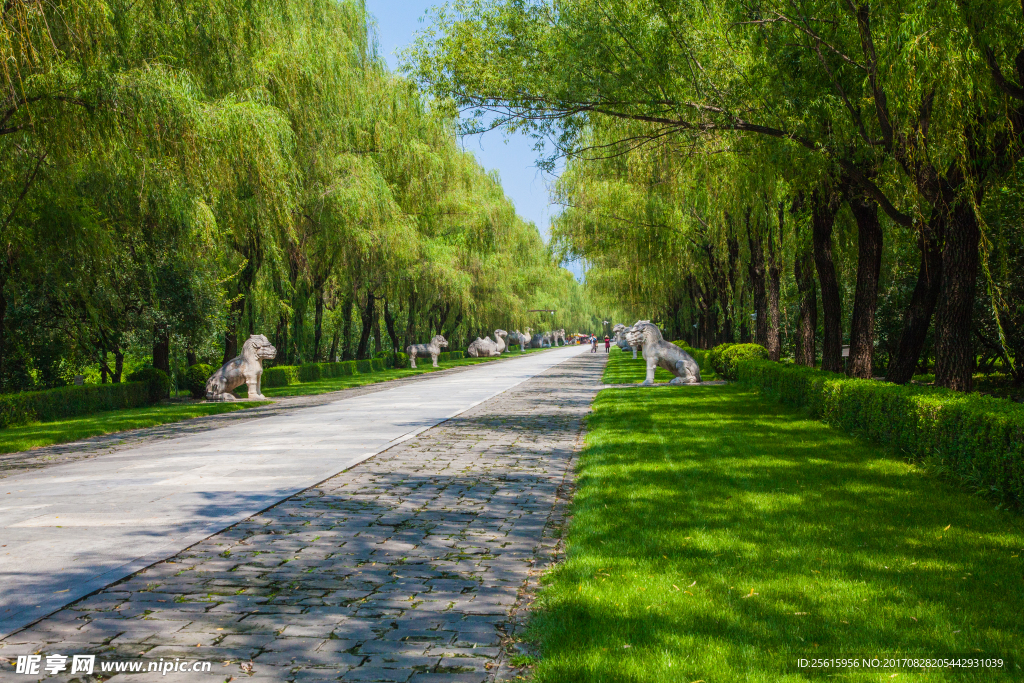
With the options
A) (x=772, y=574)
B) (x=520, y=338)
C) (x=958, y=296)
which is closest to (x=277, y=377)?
(x=958, y=296)

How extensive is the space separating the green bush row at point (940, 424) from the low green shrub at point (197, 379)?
678 inches

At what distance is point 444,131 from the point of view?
30.9 metres

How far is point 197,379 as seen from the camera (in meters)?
23.4

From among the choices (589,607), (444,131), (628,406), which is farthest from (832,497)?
(444,131)

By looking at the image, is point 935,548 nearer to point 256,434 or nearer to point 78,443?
point 256,434

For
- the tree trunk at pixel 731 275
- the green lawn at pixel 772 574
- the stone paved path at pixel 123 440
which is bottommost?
the stone paved path at pixel 123 440

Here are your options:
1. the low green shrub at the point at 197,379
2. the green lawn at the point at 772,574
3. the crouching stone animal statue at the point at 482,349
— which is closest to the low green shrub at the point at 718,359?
the low green shrub at the point at 197,379

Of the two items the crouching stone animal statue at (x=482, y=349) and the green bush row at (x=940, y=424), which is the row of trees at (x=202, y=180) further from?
the crouching stone animal statue at (x=482, y=349)

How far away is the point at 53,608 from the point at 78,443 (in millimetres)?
10061

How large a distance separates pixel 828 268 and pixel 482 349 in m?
46.0

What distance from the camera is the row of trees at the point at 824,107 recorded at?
318 inches

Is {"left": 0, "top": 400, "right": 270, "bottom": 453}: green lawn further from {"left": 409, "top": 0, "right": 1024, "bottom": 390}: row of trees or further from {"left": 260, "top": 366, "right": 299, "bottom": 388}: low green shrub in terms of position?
{"left": 409, "top": 0, "right": 1024, "bottom": 390}: row of trees

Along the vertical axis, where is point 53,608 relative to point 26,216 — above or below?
below

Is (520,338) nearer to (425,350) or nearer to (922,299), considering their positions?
(425,350)
